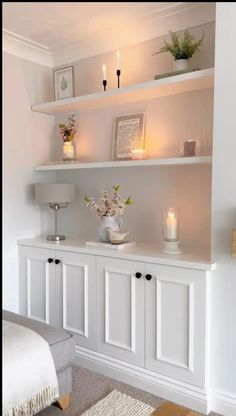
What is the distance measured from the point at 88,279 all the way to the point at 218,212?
1036mm

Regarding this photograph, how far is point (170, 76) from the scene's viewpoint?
218 cm

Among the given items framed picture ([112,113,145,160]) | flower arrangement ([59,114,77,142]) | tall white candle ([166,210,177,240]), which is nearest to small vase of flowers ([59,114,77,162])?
flower arrangement ([59,114,77,142])

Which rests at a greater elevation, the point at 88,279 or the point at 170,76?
the point at 170,76

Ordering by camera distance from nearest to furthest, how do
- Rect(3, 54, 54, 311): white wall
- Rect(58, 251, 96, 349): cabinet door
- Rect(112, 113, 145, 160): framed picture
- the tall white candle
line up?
the tall white candle, Rect(58, 251, 96, 349): cabinet door, Rect(112, 113, 145, 160): framed picture, Rect(3, 54, 54, 311): white wall

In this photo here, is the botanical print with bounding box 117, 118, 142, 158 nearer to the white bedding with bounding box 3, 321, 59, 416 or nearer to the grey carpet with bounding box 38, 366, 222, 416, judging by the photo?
the white bedding with bounding box 3, 321, 59, 416

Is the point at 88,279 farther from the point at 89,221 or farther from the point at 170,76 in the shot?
the point at 170,76

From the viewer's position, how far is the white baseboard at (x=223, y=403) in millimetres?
1911

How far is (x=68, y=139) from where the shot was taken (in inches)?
115

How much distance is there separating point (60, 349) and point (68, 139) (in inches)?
67.3

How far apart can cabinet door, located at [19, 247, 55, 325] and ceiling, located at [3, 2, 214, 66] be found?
166 cm

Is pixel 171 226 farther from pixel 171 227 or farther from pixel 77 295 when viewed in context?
pixel 77 295

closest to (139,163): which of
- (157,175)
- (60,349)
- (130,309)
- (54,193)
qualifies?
(157,175)

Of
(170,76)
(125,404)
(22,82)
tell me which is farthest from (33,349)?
(22,82)

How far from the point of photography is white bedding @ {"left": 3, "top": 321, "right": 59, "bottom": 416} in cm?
157
